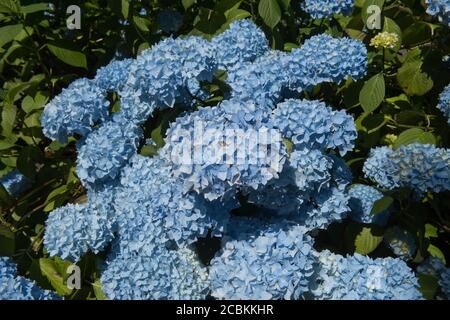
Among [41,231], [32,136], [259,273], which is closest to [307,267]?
[259,273]

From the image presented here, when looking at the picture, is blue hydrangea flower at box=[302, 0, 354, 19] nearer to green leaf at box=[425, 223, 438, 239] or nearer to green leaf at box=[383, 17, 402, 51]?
green leaf at box=[383, 17, 402, 51]

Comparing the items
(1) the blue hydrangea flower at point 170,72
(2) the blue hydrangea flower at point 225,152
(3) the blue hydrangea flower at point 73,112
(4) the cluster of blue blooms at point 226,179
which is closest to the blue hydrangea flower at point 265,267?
(4) the cluster of blue blooms at point 226,179

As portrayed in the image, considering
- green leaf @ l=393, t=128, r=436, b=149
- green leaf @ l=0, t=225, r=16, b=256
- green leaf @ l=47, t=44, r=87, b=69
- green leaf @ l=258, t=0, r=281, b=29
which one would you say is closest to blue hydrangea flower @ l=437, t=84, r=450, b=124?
green leaf @ l=393, t=128, r=436, b=149

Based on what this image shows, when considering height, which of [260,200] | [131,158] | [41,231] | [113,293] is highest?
[260,200]

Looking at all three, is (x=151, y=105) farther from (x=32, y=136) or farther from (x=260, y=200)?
(x=32, y=136)

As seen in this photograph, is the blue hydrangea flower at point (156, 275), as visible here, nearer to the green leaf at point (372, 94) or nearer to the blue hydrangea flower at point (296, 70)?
the blue hydrangea flower at point (296, 70)

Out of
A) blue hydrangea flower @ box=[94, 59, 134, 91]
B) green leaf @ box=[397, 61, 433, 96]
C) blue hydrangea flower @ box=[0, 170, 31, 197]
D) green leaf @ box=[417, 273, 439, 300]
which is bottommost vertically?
blue hydrangea flower @ box=[0, 170, 31, 197]
